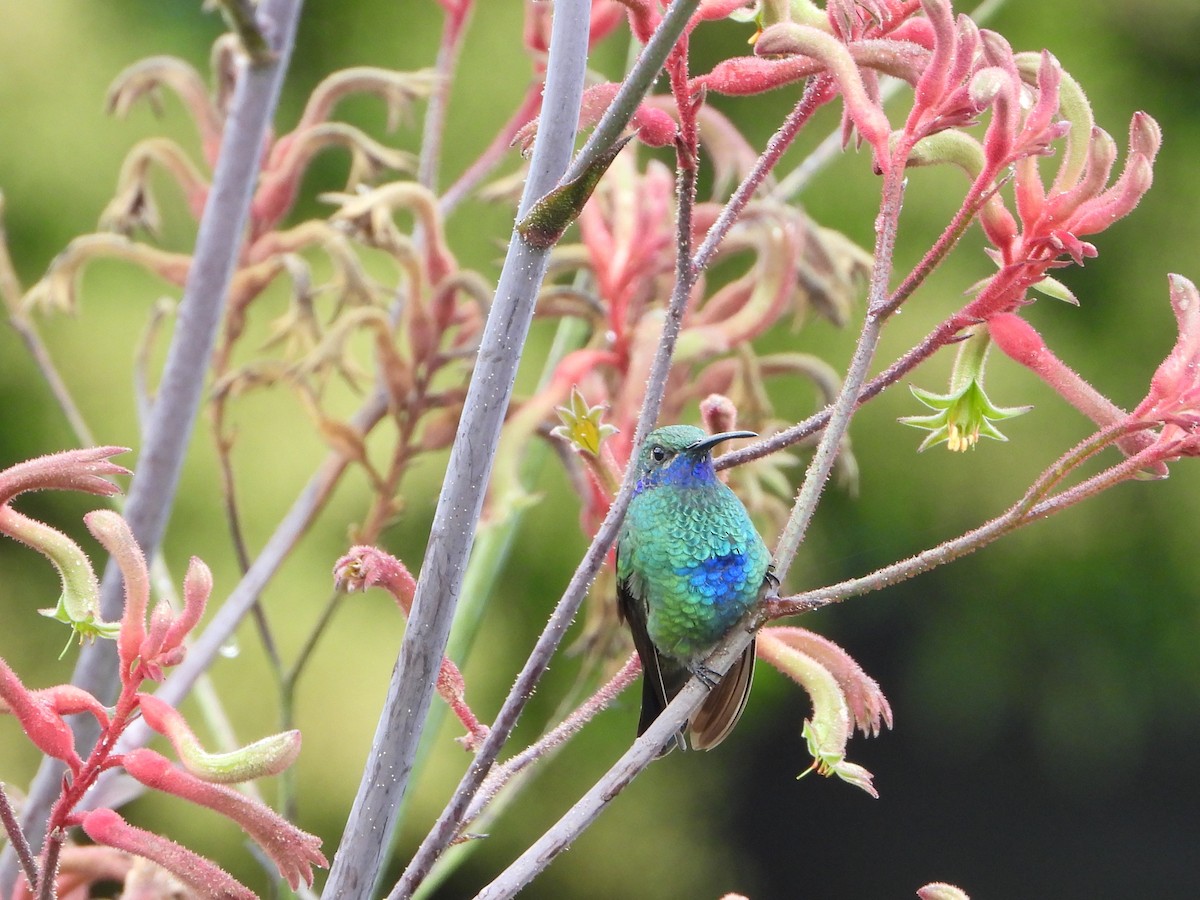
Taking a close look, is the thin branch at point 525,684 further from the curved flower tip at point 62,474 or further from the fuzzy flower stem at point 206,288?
the fuzzy flower stem at point 206,288

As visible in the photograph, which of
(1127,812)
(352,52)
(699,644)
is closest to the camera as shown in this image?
(699,644)

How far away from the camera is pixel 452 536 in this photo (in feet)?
1.13

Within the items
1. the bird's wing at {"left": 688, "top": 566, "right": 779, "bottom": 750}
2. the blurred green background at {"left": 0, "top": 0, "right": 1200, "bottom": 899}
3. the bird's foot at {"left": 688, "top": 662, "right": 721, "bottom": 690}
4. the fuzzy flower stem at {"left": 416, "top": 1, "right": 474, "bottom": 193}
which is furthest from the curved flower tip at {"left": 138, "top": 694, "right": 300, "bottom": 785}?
the blurred green background at {"left": 0, "top": 0, "right": 1200, "bottom": 899}

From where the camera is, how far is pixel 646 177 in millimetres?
722

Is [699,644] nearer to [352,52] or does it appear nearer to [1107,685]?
[352,52]

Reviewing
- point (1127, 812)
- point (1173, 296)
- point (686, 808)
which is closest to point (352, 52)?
point (686, 808)

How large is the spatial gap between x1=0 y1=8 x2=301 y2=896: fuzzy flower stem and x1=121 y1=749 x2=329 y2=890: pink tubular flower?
240mm

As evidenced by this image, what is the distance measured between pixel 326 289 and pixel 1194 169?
1.83m

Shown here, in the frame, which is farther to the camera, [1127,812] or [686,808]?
[1127,812]

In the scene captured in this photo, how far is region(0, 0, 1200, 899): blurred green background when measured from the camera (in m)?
1.70

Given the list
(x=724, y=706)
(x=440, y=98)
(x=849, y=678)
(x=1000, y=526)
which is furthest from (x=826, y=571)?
(x=1000, y=526)

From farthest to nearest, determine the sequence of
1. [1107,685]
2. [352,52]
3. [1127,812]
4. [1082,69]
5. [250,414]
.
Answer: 1. [1127,812]
2. [1107,685]
3. [1082,69]
4. [352,52]
5. [250,414]

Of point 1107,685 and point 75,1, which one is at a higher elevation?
point 75,1

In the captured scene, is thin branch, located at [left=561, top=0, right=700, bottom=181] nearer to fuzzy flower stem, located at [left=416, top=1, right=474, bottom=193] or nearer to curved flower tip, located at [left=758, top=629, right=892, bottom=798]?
curved flower tip, located at [left=758, top=629, right=892, bottom=798]
